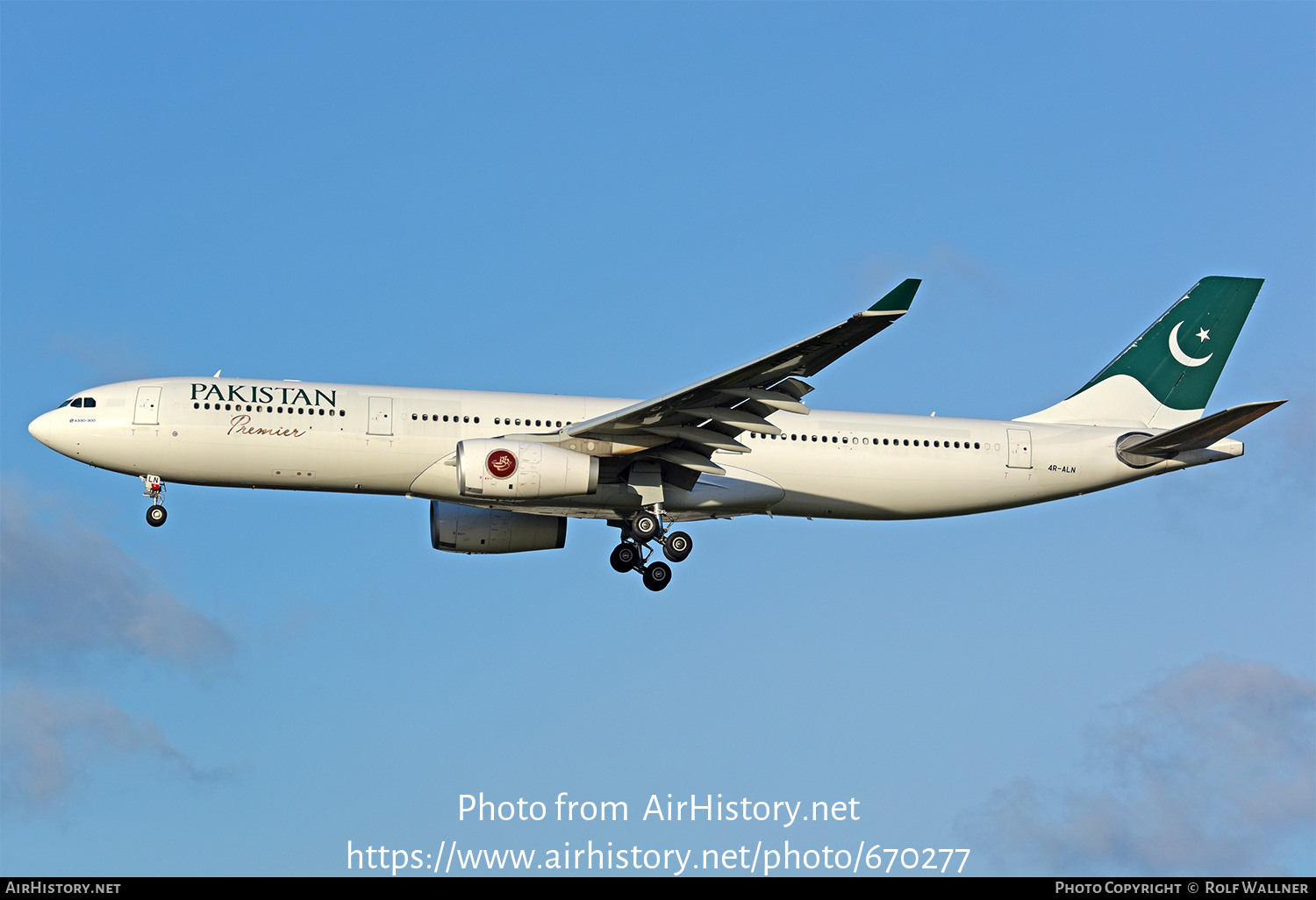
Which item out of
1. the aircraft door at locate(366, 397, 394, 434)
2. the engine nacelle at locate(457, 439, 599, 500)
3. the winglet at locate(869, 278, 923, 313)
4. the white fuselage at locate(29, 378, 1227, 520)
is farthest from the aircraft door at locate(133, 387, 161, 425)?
the winglet at locate(869, 278, 923, 313)

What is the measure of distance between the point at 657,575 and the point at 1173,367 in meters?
14.7

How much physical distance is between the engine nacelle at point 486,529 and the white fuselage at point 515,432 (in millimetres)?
2193

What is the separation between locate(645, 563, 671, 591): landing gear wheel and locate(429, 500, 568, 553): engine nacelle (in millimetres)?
2592

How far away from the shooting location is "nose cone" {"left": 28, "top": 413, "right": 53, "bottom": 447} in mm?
34844

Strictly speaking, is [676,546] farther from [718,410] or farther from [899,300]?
[899,300]

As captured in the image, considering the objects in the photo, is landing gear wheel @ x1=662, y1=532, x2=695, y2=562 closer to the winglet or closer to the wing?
the wing

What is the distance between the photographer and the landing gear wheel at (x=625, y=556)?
37.2 meters

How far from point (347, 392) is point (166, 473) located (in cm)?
428

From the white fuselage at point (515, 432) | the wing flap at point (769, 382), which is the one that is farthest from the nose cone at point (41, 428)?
the wing flap at point (769, 382)

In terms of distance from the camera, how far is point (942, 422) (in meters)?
37.9

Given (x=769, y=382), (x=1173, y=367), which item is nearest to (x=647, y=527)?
(x=769, y=382)

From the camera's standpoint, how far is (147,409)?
34531 mm

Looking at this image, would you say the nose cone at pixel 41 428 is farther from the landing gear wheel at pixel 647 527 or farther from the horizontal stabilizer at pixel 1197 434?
the horizontal stabilizer at pixel 1197 434
